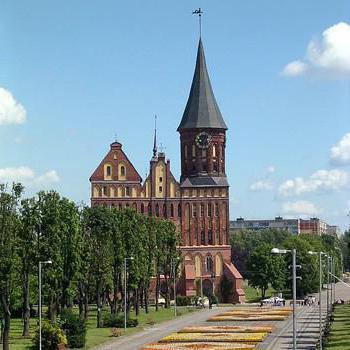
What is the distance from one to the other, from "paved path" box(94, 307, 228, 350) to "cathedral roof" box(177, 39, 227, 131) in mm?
40747

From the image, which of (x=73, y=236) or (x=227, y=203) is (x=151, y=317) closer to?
(x=73, y=236)

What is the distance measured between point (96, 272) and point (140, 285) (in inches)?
851

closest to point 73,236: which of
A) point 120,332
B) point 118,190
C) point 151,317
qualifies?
point 120,332

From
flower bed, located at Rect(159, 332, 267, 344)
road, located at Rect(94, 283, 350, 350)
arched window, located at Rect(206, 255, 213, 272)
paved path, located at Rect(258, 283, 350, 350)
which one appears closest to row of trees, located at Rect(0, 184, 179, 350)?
road, located at Rect(94, 283, 350, 350)

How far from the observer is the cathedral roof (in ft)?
470

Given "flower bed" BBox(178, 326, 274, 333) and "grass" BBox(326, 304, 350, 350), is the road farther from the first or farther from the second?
"grass" BBox(326, 304, 350, 350)

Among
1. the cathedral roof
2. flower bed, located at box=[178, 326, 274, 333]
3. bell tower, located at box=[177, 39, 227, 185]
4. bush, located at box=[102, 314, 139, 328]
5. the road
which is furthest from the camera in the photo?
the cathedral roof

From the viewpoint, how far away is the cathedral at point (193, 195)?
136m

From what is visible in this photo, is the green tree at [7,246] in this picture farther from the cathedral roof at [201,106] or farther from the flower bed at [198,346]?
the cathedral roof at [201,106]

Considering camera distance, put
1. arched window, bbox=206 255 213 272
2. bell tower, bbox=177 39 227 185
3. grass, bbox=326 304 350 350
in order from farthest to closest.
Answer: bell tower, bbox=177 39 227 185 → arched window, bbox=206 255 213 272 → grass, bbox=326 304 350 350

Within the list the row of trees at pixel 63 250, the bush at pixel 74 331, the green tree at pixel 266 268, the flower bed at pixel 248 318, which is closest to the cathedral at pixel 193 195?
the green tree at pixel 266 268

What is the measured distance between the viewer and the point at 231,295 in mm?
137750

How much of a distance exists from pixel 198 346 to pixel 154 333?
14942 mm

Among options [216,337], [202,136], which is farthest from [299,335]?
[202,136]
